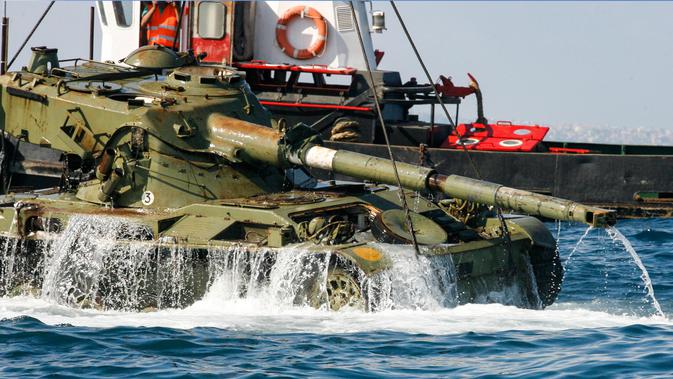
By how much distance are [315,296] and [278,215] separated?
4.15 ft

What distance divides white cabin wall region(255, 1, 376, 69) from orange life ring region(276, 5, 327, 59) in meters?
0.12

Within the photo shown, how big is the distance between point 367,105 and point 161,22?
19.5 ft

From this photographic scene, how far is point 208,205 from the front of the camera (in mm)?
19312

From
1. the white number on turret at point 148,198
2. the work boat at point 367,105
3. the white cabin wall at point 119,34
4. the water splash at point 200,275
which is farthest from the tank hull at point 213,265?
the white cabin wall at point 119,34

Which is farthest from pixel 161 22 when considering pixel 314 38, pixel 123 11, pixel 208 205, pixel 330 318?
pixel 330 318

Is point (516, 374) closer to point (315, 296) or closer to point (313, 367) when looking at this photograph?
point (313, 367)

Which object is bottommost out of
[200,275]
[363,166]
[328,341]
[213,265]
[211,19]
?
[328,341]

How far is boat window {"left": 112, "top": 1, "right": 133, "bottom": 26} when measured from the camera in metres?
36.6

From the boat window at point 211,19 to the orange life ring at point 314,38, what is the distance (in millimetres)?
1364

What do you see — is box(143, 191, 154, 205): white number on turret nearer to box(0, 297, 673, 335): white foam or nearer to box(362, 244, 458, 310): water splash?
box(0, 297, 673, 335): white foam

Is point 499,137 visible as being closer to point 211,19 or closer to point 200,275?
point 211,19

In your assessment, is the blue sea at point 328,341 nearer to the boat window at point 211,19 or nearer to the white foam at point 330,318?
the white foam at point 330,318

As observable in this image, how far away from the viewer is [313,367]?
15406 millimetres

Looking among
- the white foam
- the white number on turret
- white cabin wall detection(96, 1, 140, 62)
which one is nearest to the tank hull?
the white foam
